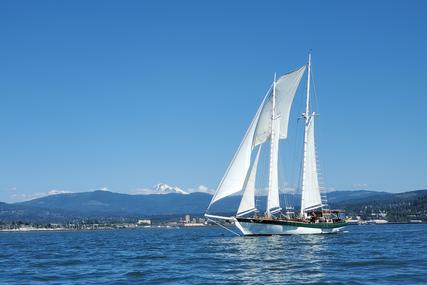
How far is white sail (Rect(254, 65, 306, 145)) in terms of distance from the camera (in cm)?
9100

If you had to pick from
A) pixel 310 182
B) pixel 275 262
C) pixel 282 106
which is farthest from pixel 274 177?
pixel 275 262

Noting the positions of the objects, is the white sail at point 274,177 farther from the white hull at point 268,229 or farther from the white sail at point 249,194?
the white sail at point 249,194

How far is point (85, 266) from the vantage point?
53.8m

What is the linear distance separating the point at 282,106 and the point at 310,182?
1385cm

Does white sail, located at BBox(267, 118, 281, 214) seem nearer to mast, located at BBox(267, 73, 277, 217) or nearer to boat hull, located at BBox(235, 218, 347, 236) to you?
mast, located at BBox(267, 73, 277, 217)

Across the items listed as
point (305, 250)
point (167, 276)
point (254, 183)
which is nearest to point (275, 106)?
point (254, 183)

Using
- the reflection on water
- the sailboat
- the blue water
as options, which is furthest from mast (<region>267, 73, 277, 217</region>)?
the blue water

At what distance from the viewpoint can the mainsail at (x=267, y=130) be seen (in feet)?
277

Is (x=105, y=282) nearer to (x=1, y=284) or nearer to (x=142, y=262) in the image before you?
(x=1, y=284)

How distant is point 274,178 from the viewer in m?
93.6

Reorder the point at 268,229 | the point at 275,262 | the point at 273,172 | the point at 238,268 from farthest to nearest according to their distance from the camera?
the point at 273,172 → the point at 268,229 → the point at 275,262 → the point at 238,268

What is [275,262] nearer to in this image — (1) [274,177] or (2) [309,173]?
(1) [274,177]

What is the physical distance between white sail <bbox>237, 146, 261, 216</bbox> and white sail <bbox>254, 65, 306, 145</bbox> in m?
3.38

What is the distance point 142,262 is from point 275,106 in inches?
1667
